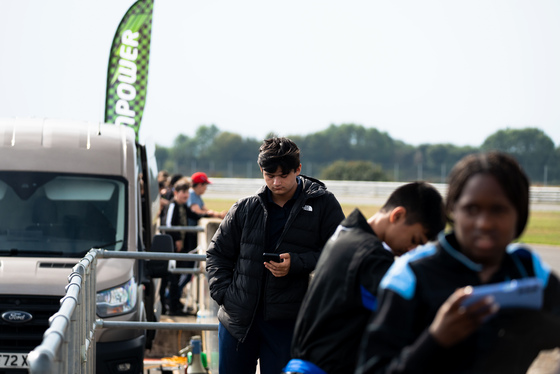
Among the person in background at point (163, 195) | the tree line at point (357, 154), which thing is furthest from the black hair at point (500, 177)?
the tree line at point (357, 154)

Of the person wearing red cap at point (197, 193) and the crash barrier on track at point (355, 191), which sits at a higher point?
the person wearing red cap at point (197, 193)

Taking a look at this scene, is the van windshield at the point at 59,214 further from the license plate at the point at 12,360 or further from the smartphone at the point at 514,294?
the smartphone at the point at 514,294

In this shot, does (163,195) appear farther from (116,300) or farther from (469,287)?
(469,287)

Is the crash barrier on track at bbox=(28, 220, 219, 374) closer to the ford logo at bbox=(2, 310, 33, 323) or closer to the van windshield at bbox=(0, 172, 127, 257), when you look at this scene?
the ford logo at bbox=(2, 310, 33, 323)

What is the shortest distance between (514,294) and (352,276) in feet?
3.09

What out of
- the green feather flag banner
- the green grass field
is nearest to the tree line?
the green grass field

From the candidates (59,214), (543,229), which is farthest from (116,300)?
(543,229)

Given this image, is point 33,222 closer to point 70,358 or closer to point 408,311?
point 70,358

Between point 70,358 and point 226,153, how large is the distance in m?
97.4

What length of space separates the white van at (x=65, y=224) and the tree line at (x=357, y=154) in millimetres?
57189

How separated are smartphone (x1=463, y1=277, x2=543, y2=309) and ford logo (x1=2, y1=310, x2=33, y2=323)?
5530 millimetres

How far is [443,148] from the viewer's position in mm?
96188

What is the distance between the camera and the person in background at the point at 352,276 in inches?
112

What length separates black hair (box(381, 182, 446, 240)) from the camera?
2959mm
